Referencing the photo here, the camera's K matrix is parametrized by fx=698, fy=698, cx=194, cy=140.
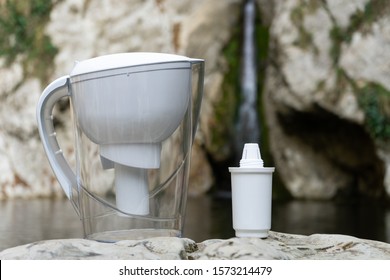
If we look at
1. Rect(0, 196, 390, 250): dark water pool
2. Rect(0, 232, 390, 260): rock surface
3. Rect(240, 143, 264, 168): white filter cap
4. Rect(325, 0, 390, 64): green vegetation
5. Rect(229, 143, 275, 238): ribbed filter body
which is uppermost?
Rect(325, 0, 390, 64): green vegetation

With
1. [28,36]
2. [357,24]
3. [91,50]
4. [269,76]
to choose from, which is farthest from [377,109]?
[28,36]

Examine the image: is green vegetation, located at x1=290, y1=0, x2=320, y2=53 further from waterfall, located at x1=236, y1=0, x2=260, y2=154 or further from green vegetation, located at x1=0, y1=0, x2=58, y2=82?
green vegetation, located at x1=0, y1=0, x2=58, y2=82

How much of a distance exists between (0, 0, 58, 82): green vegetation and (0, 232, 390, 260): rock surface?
9433 mm

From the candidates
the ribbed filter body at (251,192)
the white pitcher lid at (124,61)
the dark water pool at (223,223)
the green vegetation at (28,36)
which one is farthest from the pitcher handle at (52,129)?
the green vegetation at (28,36)

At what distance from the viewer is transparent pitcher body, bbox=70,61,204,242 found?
83.6 inches

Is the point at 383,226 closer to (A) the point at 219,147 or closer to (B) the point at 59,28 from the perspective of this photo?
(A) the point at 219,147

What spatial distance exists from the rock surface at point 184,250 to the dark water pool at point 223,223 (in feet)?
6.66

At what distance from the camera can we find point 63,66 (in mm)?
11188

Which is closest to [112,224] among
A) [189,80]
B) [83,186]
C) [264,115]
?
[83,186]

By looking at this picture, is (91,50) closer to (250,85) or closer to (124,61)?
(250,85)

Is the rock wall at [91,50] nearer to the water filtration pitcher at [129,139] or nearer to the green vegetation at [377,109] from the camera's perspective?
the green vegetation at [377,109]

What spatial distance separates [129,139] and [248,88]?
347 inches

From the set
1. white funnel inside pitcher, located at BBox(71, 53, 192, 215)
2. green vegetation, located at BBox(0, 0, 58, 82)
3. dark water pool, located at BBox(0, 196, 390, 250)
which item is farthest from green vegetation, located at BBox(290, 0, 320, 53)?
white funnel inside pitcher, located at BBox(71, 53, 192, 215)

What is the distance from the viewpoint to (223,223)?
19.0 ft
